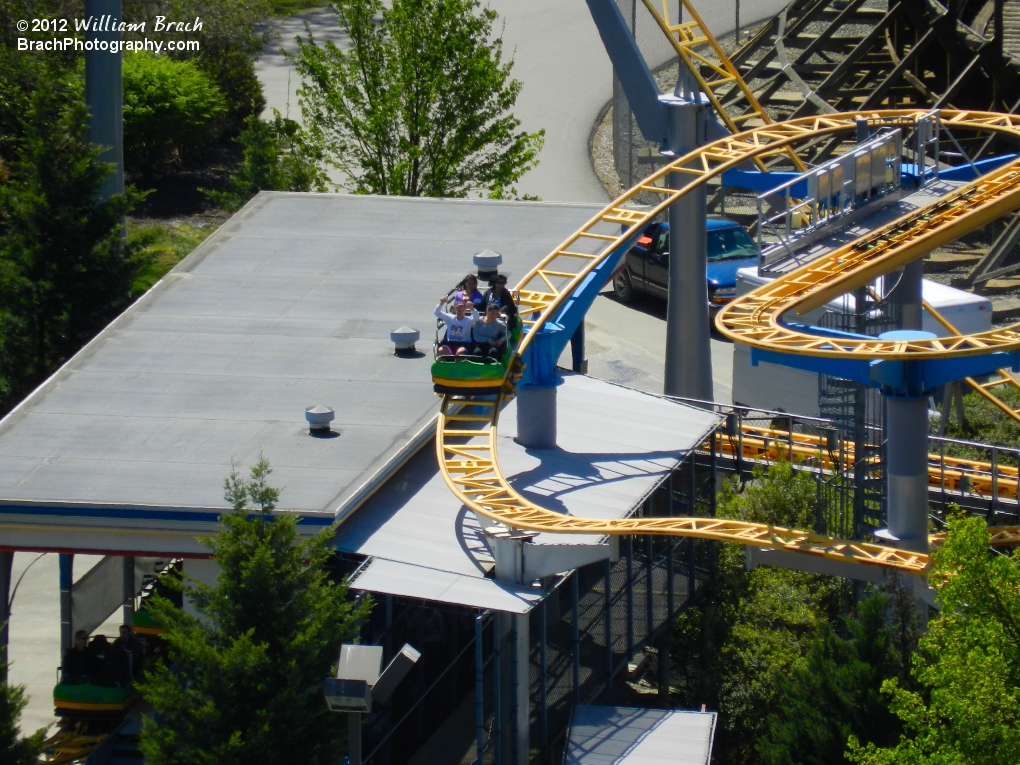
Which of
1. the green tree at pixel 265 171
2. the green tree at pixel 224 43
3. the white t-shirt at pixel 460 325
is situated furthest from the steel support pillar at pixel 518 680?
the green tree at pixel 224 43

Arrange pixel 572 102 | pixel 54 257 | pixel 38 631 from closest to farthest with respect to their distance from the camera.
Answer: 1. pixel 38 631
2. pixel 54 257
3. pixel 572 102

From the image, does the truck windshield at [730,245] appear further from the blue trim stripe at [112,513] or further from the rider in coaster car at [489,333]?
the blue trim stripe at [112,513]

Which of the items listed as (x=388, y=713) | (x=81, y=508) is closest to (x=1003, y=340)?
(x=388, y=713)

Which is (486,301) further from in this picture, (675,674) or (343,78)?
(343,78)

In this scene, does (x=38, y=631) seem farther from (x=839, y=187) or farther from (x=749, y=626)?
(x=839, y=187)

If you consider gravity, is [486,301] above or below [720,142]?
below

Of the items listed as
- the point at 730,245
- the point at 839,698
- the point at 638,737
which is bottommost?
the point at 638,737

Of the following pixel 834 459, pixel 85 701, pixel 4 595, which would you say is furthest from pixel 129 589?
pixel 834 459
